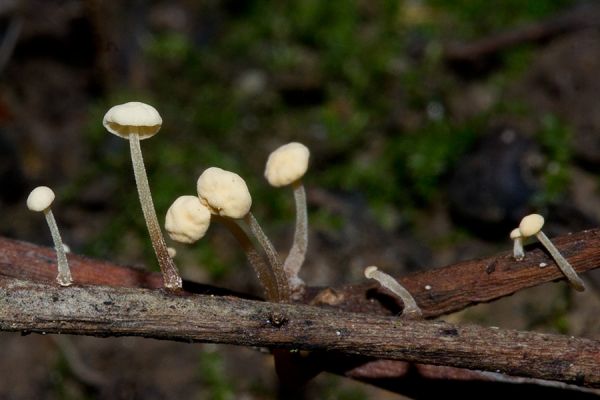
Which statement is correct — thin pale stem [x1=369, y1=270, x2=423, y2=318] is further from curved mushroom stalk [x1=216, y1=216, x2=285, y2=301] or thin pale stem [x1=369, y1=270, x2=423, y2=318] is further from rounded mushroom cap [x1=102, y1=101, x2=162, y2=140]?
rounded mushroom cap [x1=102, y1=101, x2=162, y2=140]

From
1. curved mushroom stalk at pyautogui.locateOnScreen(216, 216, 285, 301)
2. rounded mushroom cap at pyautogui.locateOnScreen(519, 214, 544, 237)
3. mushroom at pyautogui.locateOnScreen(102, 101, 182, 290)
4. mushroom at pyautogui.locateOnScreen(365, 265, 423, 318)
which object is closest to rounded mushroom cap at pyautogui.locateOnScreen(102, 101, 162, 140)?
mushroom at pyautogui.locateOnScreen(102, 101, 182, 290)

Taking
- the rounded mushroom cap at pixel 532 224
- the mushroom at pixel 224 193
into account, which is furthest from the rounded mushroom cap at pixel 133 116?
the rounded mushroom cap at pixel 532 224

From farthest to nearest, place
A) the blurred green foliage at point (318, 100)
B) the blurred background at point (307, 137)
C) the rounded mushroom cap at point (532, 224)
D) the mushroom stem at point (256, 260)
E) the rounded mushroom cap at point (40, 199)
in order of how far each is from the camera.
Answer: the blurred green foliage at point (318, 100) → the blurred background at point (307, 137) → the mushroom stem at point (256, 260) → the rounded mushroom cap at point (532, 224) → the rounded mushroom cap at point (40, 199)

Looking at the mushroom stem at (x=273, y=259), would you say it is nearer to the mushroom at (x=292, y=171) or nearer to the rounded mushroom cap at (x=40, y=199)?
the mushroom at (x=292, y=171)

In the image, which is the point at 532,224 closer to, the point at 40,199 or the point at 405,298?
the point at 405,298

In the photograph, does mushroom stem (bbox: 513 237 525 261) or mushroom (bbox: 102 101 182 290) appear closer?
mushroom (bbox: 102 101 182 290)

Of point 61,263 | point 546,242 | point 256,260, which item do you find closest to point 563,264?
point 546,242
